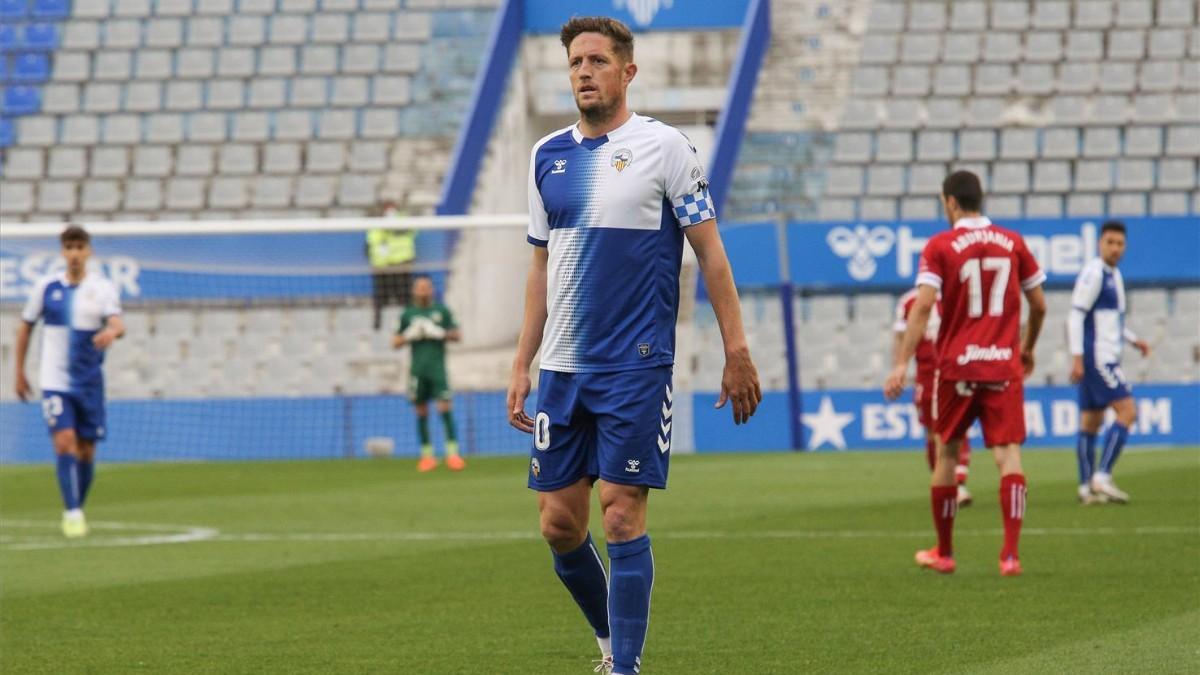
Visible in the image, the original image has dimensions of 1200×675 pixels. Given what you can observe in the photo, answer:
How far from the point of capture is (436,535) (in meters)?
12.8

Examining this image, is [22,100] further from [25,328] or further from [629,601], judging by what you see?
[629,601]

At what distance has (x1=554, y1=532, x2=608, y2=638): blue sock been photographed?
630 centimetres

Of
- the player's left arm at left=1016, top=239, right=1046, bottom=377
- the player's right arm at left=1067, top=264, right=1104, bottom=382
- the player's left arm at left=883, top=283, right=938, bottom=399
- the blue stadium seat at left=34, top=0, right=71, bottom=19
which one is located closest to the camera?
the player's left arm at left=883, top=283, right=938, bottom=399

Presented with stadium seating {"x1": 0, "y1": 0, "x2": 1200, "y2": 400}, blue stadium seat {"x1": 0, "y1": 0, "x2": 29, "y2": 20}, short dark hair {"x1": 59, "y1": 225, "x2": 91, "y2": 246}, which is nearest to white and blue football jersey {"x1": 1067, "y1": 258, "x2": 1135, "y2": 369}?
short dark hair {"x1": 59, "y1": 225, "x2": 91, "y2": 246}

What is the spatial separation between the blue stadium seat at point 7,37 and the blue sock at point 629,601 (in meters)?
27.7

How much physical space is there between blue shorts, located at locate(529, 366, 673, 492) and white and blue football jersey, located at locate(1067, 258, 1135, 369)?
29.0ft

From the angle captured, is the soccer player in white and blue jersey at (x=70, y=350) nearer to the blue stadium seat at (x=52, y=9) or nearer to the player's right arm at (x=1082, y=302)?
the player's right arm at (x=1082, y=302)

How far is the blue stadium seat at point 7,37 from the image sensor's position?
3144cm

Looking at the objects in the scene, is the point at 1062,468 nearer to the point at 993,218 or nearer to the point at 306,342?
the point at 993,218

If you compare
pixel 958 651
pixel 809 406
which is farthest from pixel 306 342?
pixel 958 651

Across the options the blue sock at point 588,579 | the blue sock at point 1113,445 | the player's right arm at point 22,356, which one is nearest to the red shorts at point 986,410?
the blue sock at point 588,579

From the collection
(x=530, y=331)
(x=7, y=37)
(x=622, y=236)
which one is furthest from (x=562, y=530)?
(x=7, y=37)

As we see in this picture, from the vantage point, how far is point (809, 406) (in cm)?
2309

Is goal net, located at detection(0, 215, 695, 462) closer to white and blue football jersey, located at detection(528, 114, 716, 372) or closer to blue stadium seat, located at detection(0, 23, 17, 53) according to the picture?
blue stadium seat, located at detection(0, 23, 17, 53)
